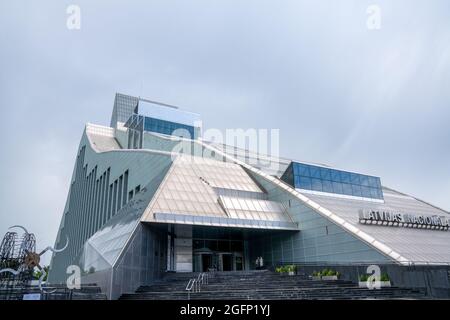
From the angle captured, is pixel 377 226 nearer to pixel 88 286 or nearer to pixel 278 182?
pixel 278 182

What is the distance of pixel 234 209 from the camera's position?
3241 centimetres

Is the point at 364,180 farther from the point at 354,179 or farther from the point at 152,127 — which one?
the point at 152,127

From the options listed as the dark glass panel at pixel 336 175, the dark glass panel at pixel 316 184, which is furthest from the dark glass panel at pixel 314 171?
the dark glass panel at pixel 336 175

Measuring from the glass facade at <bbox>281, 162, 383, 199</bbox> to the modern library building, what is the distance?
4.7 inches

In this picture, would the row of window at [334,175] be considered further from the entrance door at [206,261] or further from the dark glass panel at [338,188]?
the entrance door at [206,261]

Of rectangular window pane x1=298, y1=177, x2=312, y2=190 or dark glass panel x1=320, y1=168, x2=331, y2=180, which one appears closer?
rectangular window pane x1=298, y1=177, x2=312, y2=190

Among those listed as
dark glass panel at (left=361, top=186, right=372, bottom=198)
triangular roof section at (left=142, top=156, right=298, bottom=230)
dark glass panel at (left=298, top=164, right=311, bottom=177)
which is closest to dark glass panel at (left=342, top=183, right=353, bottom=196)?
dark glass panel at (left=361, top=186, right=372, bottom=198)

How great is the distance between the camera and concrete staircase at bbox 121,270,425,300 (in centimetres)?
1884

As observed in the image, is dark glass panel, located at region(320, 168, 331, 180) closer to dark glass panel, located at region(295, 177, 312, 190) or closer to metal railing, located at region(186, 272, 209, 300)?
dark glass panel, located at region(295, 177, 312, 190)

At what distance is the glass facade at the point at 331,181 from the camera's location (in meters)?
37.7

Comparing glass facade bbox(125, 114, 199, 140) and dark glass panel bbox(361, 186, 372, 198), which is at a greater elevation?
glass facade bbox(125, 114, 199, 140)

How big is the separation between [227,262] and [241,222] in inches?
278

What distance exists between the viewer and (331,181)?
3938 cm
